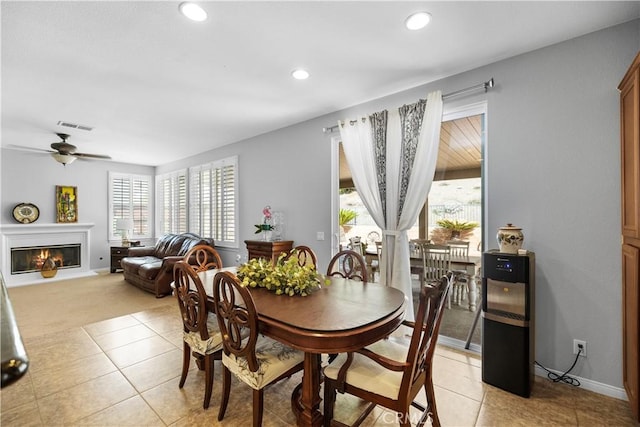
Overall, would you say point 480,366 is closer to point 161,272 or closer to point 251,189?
point 251,189

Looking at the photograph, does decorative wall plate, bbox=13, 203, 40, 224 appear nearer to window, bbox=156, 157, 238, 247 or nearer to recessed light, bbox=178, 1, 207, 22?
window, bbox=156, 157, 238, 247

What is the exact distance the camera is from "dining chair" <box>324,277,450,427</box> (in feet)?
4.56

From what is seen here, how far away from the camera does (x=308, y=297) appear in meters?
1.98

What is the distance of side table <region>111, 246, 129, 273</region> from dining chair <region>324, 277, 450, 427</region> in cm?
662

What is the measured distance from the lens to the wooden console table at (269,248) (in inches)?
163

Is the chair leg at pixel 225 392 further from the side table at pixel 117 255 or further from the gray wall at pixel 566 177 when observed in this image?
the side table at pixel 117 255

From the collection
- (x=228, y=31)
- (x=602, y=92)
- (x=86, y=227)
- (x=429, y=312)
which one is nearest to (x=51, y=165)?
(x=86, y=227)

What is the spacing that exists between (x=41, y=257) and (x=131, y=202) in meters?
→ 2.09

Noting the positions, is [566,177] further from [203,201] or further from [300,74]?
[203,201]

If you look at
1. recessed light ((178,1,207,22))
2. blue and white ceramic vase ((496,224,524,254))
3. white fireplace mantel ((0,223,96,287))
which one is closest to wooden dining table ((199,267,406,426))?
blue and white ceramic vase ((496,224,524,254))

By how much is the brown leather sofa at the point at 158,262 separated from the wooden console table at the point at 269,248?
1.20 m

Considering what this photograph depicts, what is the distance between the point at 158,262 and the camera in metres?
5.23

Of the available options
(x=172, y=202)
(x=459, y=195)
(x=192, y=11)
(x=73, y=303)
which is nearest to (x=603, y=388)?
(x=459, y=195)

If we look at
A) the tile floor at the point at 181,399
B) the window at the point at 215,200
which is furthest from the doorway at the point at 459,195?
the window at the point at 215,200
